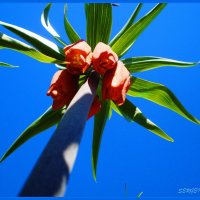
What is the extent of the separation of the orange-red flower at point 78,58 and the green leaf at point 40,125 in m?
0.59

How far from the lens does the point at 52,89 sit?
212cm

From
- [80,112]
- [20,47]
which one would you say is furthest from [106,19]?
[80,112]

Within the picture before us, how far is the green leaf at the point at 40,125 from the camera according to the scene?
8.85 feet

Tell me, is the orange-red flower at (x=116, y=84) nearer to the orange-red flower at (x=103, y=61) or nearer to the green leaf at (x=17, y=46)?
the orange-red flower at (x=103, y=61)

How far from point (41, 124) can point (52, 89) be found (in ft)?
2.28

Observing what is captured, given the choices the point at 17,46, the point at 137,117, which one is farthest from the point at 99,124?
the point at 17,46

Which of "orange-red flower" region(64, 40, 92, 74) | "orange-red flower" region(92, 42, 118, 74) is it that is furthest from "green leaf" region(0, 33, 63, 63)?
"orange-red flower" region(92, 42, 118, 74)

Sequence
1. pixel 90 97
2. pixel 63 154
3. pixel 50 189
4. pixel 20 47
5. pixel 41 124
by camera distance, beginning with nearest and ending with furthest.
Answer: pixel 50 189 → pixel 63 154 → pixel 90 97 → pixel 20 47 → pixel 41 124

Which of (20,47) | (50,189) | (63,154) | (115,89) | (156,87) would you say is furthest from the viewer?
(156,87)

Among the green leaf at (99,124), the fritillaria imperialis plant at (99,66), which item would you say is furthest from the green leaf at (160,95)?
the green leaf at (99,124)

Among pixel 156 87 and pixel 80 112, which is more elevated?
pixel 156 87

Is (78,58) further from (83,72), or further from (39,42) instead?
(39,42)

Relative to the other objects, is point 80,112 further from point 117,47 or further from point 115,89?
point 117,47

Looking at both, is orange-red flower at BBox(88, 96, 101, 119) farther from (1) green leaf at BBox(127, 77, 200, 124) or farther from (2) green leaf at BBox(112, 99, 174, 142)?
(1) green leaf at BBox(127, 77, 200, 124)
